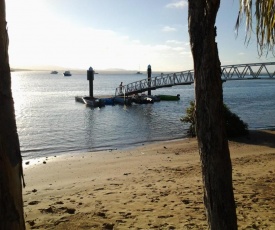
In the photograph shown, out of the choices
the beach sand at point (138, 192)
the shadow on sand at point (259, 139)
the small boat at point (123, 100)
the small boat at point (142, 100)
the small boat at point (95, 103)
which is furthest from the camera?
the small boat at point (142, 100)

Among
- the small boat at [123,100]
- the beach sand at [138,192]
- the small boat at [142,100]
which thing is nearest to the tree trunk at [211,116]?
the beach sand at [138,192]

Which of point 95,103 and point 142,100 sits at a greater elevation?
point 142,100

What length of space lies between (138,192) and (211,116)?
5096 millimetres

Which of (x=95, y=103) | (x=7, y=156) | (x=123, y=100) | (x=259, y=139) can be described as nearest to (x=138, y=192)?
(x=7, y=156)

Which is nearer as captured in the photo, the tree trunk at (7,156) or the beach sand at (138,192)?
the tree trunk at (7,156)

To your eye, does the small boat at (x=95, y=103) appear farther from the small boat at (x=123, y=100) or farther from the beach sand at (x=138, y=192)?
the beach sand at (x=138, y=192)

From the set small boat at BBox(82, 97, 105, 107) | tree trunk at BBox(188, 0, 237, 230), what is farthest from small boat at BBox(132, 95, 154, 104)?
tree trunk at BBox(188, 0, 237, 230)

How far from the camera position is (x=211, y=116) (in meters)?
2.78

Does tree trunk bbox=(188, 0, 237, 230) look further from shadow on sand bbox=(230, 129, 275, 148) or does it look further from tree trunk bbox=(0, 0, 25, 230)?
shadow on sand bbox=(230, 129, 275, 148)

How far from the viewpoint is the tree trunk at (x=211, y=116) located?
272cm

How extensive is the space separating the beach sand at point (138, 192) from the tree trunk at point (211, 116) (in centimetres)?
225

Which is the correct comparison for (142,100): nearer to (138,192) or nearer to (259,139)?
(259,139)

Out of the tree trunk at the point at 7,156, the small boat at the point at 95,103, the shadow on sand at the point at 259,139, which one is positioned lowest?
the shadow on sand at the point at 259,139

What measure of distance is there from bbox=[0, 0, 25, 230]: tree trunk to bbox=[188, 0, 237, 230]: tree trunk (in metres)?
1.50
